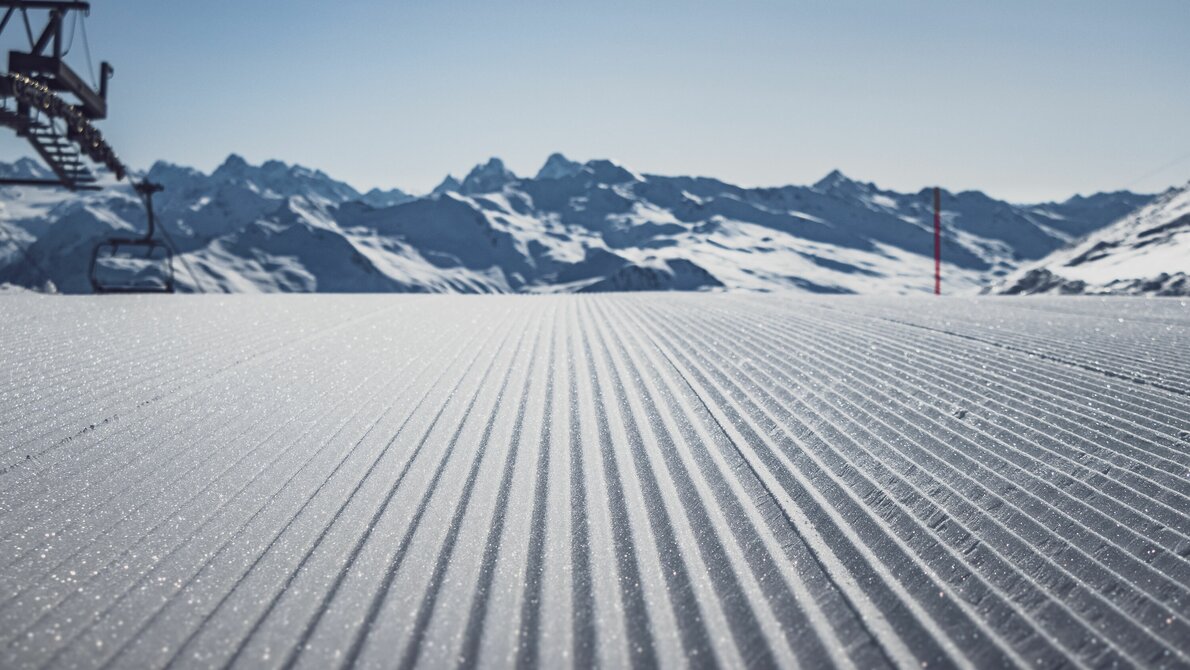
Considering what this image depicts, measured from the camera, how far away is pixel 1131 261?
32500 millimetres

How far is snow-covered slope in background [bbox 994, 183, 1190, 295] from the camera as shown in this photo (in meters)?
25.1

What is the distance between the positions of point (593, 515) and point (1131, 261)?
38.9m

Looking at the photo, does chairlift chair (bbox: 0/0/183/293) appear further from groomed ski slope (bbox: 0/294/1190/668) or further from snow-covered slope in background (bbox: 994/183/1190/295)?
snow-covered slope in background (bbox: 994/183/1190/295)

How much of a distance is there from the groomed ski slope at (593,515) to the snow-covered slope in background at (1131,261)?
2170 centimetres

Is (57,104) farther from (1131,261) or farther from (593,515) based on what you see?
(1131,261)

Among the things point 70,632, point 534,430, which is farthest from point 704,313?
point 70,632

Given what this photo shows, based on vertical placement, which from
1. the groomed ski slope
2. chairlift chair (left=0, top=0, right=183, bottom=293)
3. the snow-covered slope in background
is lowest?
the groomed ski slope

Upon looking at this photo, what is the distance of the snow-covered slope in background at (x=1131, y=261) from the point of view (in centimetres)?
2506

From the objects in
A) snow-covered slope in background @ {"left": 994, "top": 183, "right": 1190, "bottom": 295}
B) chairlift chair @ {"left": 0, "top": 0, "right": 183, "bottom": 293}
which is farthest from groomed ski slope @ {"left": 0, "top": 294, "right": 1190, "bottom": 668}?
snow-covered slope in background @ {"left": 994, "top": 183, "right": 1190, "bottom": 295}

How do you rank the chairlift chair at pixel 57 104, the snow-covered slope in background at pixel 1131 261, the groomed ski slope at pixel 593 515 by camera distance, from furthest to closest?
the snow-covered slope in background at pixel 1131 261
the chairlift chair at pixel 57 104
the groomed ski slope at pixel 593 515

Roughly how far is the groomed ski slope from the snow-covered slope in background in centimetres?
2170

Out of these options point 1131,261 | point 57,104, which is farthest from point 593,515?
point 1131,261

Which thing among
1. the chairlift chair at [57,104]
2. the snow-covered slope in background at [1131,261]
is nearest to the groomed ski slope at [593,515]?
the chairlift chair at [57,104]

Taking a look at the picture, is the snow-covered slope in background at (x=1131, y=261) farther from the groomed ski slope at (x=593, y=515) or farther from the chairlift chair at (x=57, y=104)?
the chairlift chair at (x=57, y=104)
